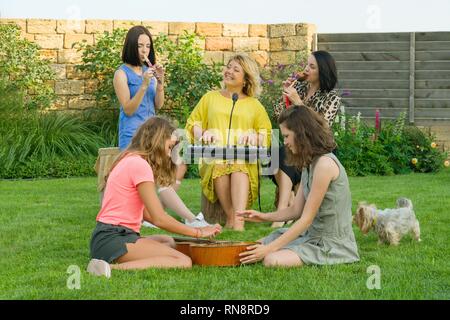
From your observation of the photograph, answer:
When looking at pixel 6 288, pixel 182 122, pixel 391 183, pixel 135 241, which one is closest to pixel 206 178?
pixel 135 241

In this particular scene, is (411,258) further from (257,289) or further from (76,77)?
(76,77)

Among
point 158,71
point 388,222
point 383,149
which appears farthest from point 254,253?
point 383,149

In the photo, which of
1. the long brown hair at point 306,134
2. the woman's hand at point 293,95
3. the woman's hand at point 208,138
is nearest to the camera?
the long brown hair at point 306,134

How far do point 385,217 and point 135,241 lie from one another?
193 cm

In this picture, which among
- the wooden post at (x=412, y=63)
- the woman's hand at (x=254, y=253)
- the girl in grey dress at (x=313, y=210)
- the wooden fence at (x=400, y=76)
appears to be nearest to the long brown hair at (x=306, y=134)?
the girl in grey dress at (x=313, y=210)

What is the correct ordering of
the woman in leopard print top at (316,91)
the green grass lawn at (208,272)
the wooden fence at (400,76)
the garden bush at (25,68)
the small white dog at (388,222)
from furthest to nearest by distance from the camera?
the wooden fence at (400,76) → the garden bush at (25,68) → the woman in leopard print top at (316,91) → the small white dog at (388,222) → the green grass lawn at (208,272)

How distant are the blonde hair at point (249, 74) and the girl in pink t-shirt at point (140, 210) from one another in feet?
6.82

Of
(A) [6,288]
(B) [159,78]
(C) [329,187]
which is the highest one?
(B) [159,78]

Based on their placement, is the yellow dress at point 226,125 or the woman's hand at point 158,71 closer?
the woman's hand at point 158,71

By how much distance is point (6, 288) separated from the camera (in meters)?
4.68

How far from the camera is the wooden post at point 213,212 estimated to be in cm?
745

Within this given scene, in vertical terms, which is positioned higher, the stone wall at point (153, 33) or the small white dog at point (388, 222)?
the stone wall at point (153, 33)

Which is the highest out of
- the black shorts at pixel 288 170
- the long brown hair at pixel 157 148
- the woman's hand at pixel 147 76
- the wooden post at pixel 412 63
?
the wooden post at pixel 412 63

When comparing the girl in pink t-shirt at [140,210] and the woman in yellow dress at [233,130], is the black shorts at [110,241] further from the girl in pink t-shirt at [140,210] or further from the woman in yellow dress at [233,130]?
the woman in yellow dress at [233,130]
